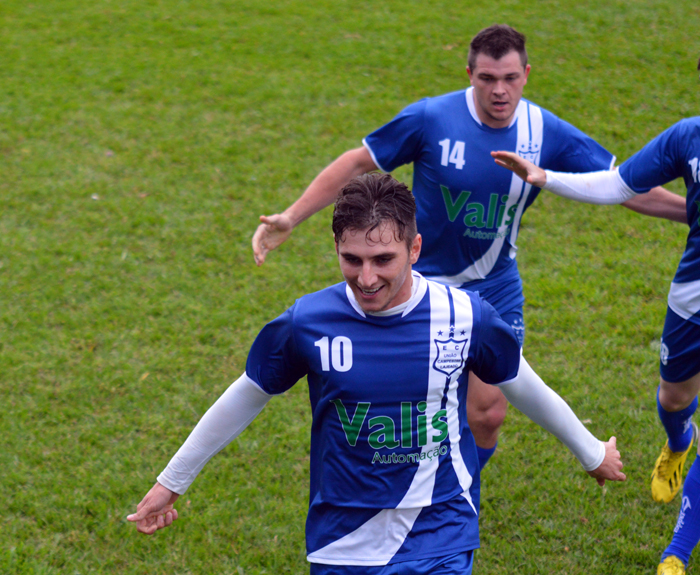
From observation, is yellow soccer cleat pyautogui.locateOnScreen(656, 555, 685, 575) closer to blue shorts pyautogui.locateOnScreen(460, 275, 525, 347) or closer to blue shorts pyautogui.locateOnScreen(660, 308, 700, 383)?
blue shorts pyautogui.locateOnScreen(660, 308, 700, 383)

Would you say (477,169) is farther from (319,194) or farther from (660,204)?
(660,204)

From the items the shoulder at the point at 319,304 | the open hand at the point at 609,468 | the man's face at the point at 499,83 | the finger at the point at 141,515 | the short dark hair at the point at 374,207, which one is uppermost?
the man's face at the point at 499,83

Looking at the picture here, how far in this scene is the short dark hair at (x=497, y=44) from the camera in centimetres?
435

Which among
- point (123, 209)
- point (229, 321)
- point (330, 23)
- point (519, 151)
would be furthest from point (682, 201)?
point (330, 23)

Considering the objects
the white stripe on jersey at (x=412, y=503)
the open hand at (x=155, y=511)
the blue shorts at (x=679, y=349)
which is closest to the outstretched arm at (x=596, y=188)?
the blue shorts at (x=679, y=349)

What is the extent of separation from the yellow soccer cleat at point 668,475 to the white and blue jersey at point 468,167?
63.0 inches

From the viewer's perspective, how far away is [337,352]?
3025 millimetres

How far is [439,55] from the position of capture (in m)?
11.4

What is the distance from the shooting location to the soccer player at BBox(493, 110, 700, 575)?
4.04 m

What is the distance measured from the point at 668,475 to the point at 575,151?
2.15 m

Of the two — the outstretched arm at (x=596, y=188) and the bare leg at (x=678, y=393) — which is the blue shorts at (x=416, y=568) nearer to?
the bare leg at (x=678, y=393)

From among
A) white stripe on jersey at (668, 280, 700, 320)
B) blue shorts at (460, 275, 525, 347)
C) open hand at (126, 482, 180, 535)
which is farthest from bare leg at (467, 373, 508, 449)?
open hand at (126, 482, 180, 535)

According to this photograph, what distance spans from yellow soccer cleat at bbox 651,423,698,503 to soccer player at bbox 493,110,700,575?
44 centimetres

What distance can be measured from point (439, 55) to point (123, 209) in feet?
17.9
